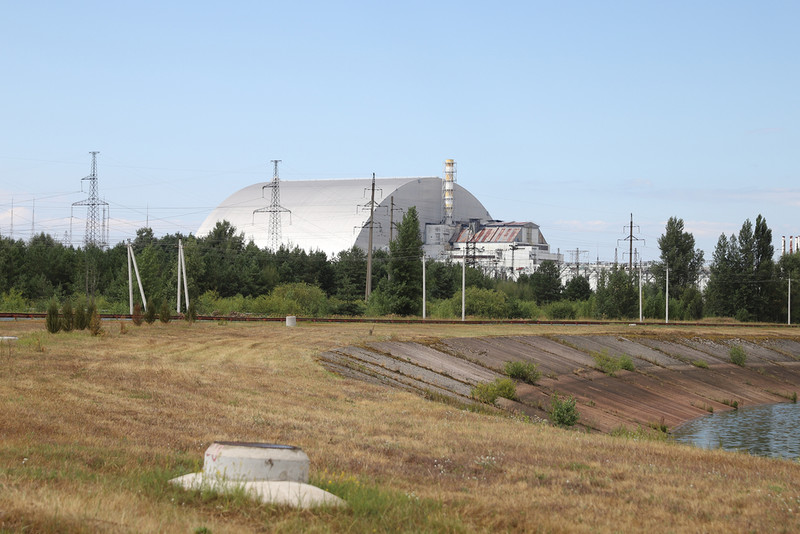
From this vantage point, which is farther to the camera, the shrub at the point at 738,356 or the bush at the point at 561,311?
the bush at the point at 561,311

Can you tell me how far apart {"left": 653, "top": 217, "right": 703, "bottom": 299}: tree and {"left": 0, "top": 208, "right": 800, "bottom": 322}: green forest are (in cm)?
13

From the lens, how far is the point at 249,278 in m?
95.8

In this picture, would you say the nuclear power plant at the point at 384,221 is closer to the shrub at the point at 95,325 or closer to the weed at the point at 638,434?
the shrub at the point at 95,325

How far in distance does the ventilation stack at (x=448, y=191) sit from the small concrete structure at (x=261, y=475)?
12430 cm

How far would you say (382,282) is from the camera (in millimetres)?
76188

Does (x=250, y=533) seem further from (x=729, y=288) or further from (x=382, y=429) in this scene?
(x=729, y=288)

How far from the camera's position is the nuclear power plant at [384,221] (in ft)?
409

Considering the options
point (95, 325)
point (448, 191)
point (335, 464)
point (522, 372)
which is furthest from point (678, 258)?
point (335, 464)

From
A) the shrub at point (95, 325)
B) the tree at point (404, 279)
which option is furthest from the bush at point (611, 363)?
the tree at point (404, 279)

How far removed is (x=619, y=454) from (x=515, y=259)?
11835 centimetres

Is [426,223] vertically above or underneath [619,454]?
above

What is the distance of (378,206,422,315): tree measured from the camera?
75.2 meters

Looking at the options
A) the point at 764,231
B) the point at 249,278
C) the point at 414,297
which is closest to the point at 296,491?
the point at 414,297

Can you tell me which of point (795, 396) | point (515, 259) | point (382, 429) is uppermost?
point (515, 259)
